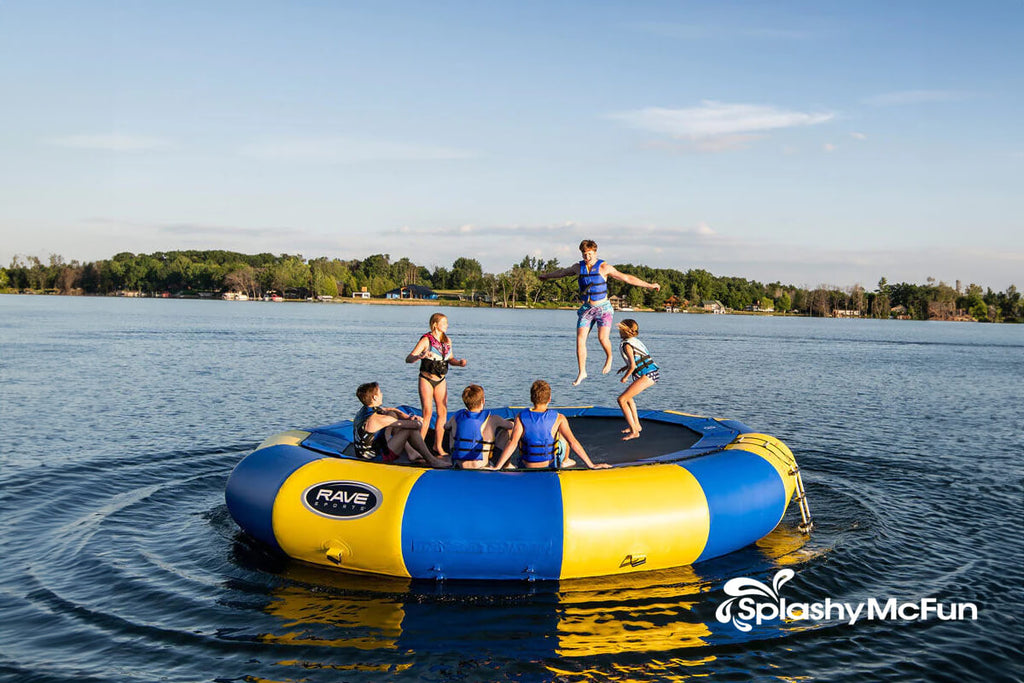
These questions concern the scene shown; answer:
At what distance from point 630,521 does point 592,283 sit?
3663 millimetres

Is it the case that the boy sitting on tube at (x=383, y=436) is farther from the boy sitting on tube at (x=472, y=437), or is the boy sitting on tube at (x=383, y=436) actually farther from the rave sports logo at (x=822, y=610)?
the rave sports logo at (x=822, y=610)

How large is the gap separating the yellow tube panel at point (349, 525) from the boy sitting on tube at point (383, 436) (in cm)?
73

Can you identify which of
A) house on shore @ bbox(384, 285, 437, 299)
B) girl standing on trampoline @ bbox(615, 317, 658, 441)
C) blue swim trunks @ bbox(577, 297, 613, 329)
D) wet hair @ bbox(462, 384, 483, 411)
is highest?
house on shore @ bbox(384, 285, 437, 299)

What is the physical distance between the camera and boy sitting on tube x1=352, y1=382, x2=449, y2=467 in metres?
8.55

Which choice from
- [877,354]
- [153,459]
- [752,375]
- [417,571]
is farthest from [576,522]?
[877,354]

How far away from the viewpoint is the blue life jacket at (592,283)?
9.92 meters

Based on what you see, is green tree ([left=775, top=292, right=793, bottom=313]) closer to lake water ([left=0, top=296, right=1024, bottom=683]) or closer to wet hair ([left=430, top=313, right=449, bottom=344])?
lake water ([left=0, top=296, right=1024, bottom=683])

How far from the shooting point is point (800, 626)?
684 centimetres

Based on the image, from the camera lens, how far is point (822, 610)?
7168 millimetres

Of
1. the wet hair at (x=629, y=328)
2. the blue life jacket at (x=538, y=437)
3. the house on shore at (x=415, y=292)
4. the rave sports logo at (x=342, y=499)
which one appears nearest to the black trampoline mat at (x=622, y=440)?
the blue life jacket at (x=538, y=437)

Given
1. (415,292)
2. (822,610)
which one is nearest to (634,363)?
(822,610)

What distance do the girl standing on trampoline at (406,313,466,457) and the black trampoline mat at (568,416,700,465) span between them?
6.94ft

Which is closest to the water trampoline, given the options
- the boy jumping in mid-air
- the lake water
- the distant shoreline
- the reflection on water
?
the reflection on water

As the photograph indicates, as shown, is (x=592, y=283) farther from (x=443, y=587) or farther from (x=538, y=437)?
(x=443, y=587)
